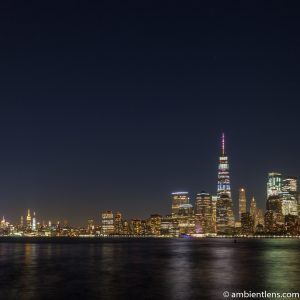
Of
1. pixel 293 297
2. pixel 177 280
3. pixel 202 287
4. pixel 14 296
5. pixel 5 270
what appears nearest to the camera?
pixel 293 297

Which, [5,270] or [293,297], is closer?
[293,297]

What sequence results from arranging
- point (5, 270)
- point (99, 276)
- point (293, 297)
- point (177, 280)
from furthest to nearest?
point (5, 270), point (99, 276), point (177, 280), point (293, 297)

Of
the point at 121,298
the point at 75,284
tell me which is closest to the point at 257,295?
the point at 121,298

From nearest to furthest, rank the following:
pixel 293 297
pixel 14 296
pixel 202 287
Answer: pixel 293 297, pixel 14 296, pixel 202 287

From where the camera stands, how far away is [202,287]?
1929 inches

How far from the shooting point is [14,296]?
43.6m

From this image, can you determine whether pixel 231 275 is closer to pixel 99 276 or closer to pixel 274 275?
pixel 274 275

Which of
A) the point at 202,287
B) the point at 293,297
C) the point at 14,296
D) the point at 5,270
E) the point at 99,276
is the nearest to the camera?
the point at 293,297

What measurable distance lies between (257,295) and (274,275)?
57.0 ft

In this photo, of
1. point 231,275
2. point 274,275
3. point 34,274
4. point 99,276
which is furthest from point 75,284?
point 274,275

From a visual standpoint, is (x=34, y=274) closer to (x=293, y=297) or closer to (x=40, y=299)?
(x=40, y=299)

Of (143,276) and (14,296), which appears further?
(143,276)

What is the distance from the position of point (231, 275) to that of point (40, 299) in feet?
81.4

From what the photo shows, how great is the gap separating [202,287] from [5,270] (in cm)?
2883
